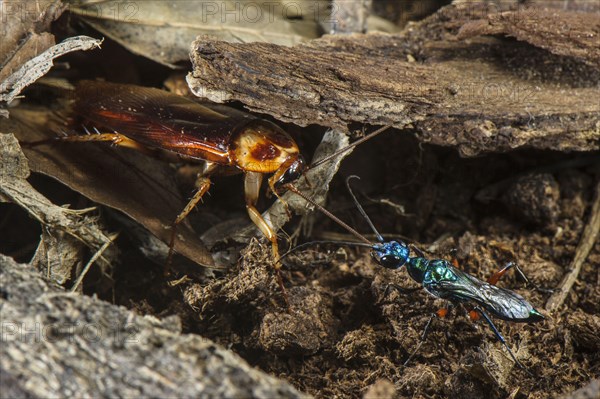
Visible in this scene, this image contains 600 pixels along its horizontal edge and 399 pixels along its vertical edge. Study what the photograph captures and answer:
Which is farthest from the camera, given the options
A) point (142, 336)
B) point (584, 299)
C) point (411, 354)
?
point (584, 299)

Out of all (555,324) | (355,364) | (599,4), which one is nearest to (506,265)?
(555,324)

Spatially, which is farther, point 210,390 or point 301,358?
point 301,358

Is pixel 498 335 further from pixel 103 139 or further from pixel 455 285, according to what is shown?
pixel 103 139

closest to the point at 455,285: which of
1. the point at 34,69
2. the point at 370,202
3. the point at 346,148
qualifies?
the point at 370,202

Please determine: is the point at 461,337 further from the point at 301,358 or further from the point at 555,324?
the point at 301,358

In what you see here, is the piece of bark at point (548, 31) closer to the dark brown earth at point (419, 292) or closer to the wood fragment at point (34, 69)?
the dark brown earth at point (419, 292)

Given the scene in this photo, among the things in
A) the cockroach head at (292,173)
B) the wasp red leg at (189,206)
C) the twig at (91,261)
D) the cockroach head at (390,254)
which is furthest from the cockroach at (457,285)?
the twig at (91,261)

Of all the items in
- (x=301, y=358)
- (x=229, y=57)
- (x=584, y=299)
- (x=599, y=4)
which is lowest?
(x=301, y=358)

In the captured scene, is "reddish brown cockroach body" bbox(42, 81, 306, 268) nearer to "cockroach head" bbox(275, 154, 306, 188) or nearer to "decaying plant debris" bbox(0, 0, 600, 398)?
"cockroach head" bbox(275, 154, 306, 188)
